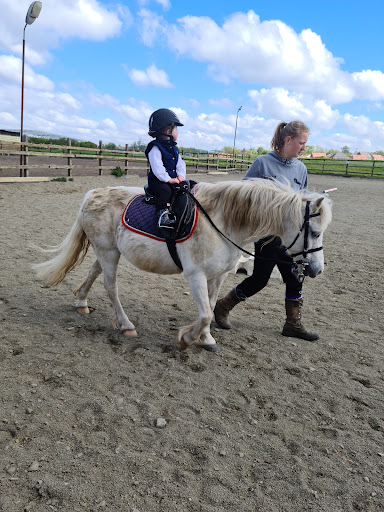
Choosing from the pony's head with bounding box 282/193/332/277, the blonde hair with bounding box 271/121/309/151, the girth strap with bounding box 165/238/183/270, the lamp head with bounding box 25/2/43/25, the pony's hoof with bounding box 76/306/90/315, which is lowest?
the pony's hoof with bounding box 76/306/90/315

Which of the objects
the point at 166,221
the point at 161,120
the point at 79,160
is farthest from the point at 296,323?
the point at 79,160

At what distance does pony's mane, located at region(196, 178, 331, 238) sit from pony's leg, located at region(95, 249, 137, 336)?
1.15 meters

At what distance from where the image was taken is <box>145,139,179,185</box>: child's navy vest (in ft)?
11.5

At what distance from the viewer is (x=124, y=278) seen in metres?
Result: 5.78

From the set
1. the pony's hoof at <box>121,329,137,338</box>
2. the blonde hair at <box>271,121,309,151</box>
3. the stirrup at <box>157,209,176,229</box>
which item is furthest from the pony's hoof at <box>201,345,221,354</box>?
the blonde hair at <box>271,121,309,151</box>

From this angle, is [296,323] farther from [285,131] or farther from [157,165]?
[157,165]

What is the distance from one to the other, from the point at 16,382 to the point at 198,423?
1445 millimetres

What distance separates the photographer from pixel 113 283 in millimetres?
4082

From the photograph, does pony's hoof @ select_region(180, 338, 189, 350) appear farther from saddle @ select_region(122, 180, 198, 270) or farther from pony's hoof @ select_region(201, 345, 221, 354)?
saddle @ select_region(122, 180, 198, 270)

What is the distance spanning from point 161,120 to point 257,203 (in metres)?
1.12

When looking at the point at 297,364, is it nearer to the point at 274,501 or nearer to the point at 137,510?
the point at 274,501

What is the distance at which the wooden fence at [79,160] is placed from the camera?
15.2 m

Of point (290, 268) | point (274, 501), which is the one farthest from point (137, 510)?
point (290, 268)

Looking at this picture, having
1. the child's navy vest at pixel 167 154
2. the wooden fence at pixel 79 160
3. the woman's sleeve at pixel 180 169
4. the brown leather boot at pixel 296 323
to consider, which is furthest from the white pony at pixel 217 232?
the wooden fence at pixel 79 160
